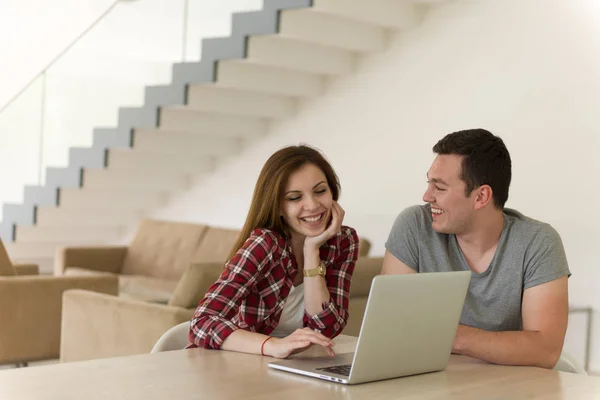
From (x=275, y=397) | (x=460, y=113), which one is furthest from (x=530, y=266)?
(x=460, y=113)

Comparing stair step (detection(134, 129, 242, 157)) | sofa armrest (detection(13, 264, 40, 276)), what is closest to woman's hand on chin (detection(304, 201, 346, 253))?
sofa armrest (detection(13, 264, 40, 276))

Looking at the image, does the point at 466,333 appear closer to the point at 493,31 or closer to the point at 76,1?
the point at 493,31

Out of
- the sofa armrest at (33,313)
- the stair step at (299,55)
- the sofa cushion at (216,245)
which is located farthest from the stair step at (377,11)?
the sofa armrest at (33,313)

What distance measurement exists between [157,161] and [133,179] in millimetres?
282

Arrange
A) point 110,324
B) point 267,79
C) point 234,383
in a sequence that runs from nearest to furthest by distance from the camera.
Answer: point 234,383, point 110,324, point 267,79

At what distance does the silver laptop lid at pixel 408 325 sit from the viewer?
1.87 m

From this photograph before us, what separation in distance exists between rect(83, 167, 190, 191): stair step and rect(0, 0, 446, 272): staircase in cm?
1

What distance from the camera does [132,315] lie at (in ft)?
13.3

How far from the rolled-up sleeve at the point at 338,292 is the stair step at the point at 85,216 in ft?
16.9

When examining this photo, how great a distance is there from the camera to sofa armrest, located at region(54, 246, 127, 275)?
6855 mm

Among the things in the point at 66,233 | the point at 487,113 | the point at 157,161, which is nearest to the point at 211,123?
the point at 157,161

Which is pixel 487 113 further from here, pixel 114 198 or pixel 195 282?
pixel 114 198

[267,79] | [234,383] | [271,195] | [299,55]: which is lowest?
[234,383]

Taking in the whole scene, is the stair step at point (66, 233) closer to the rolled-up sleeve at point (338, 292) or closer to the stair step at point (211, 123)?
the stair step at point (211, 123)
